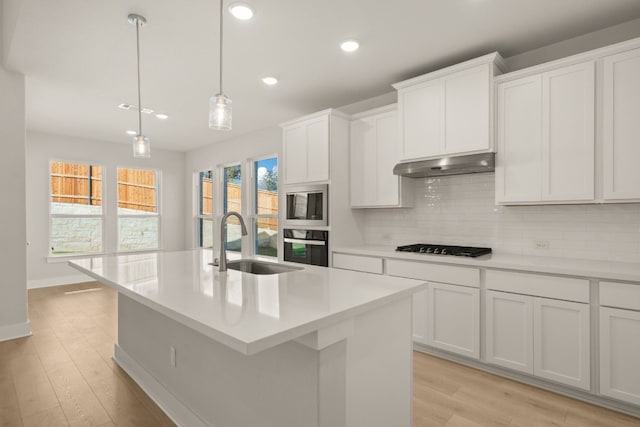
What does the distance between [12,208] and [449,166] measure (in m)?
4.23

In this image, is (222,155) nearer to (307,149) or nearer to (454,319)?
(307,149)

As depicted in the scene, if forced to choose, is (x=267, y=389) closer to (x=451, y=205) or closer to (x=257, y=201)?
(x=451, y=205)

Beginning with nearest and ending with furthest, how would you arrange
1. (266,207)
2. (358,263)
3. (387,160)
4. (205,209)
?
1. (358,263)
2. (387,160)
3. (266,207)
4. (205,209)

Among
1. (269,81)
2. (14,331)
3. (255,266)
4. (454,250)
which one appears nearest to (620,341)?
(454,250)

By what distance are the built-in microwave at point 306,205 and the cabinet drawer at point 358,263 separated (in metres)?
0.44

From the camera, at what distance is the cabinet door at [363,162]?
385 cm

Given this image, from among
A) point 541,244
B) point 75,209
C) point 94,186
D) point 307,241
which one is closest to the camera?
point 541,244

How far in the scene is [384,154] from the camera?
12.3 ft

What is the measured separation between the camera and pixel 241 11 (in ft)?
7.65

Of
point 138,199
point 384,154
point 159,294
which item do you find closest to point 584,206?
point 384,154

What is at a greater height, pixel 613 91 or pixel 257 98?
pixel 257 98

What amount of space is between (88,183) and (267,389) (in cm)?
647

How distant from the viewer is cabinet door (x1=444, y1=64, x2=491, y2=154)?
2844mm

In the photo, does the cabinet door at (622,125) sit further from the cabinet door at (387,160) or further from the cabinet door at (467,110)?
the cabinet door at (387,160)
